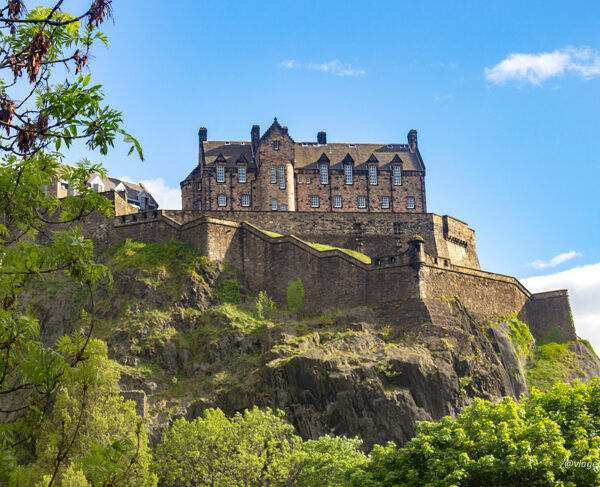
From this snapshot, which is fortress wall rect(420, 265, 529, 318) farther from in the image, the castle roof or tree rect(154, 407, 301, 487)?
tree rect(154, 407, 301, 487)

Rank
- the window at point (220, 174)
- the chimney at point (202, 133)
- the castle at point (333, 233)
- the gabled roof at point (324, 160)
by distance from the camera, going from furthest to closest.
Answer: the chimney at point (202, 133), the gabled roof at point (324, 160), the window at point (220, 174), the castle at point (333, 233)

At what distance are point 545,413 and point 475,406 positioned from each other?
2.55 metres

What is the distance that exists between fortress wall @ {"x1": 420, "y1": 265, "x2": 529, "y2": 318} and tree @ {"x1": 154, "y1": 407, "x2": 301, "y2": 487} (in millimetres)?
18782

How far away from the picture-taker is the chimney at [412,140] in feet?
255

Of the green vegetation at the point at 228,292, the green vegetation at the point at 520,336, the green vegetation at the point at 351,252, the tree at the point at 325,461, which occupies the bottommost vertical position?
the tree at the point at 325,461

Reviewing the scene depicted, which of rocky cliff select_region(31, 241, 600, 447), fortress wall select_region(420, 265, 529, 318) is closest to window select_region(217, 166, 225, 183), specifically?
rocky cliff select_region(31, 241, 600, 447)

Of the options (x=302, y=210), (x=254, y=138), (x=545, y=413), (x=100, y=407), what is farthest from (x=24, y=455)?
(x=254, y=138)

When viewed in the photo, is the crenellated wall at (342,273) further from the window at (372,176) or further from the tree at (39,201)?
the tree at (39,201)

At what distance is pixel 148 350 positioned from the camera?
50281 mm

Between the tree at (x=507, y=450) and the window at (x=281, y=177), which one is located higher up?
the window at (x=281, y=177)

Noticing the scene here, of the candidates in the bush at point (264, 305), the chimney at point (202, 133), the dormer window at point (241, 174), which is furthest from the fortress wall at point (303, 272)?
the chimney at point (202, 133)

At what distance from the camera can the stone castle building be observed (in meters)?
70.5

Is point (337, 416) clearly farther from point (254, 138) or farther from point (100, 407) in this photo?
point (254, 138)

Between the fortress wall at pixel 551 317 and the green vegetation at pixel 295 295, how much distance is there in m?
20.2
